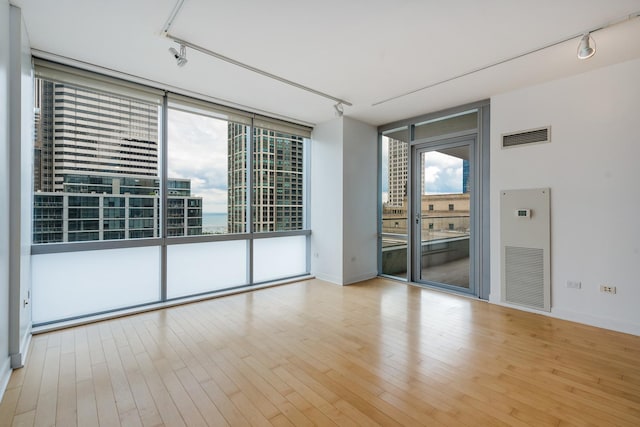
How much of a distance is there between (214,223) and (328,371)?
2.98 meters

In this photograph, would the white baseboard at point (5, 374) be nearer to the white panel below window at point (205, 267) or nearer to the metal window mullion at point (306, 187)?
the white panel below window at point (205, 267)

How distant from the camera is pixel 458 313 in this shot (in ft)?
12.5

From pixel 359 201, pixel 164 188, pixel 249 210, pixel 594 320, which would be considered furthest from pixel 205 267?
pixel 594 320

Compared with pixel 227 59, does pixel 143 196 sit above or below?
below

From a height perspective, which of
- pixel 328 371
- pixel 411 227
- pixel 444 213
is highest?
pixel 444 213

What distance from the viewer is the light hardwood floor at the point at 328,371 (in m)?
1.94

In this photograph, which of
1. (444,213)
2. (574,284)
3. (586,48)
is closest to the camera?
(586,48)

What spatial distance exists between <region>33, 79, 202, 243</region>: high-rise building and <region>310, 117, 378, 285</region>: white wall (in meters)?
2.46

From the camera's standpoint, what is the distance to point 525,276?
3.93m

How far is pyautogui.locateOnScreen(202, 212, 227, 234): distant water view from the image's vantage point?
14.7ft

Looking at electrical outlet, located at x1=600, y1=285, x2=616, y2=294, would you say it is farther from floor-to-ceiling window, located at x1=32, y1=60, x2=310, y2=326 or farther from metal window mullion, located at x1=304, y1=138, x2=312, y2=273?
floor-to-ceiling window, located at x1=32, y1=60, x2=310, y2=326

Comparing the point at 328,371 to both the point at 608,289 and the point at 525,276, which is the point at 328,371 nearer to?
the point at 525,276

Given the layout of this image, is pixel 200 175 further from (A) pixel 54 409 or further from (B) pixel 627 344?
(B) pixel 627 344

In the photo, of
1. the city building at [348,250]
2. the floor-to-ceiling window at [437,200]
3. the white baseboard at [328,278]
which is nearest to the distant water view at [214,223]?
the city building at [348,250]
